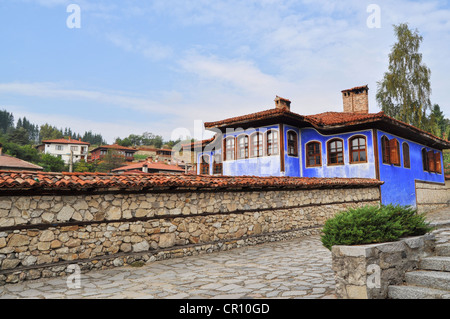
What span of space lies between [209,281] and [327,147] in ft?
40.5

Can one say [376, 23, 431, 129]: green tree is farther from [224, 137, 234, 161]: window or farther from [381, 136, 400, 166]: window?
[224, 137, 234, 161]: window

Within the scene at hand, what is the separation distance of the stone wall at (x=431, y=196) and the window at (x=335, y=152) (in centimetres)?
537

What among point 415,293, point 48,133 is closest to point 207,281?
point 415,293

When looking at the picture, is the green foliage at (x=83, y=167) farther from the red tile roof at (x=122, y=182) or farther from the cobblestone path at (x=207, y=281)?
the cobblestone path at (x=207, y=281)

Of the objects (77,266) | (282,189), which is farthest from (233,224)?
(77,266)

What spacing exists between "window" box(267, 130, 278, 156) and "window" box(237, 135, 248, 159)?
1.43 metres

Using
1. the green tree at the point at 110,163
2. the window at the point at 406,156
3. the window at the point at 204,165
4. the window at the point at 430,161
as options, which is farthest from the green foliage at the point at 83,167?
the window at the point at 430,161

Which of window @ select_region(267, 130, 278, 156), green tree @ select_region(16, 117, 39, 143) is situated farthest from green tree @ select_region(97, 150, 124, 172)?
green tree @ select_region(16, 117, 39, 143)

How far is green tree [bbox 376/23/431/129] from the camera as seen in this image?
22594 mm

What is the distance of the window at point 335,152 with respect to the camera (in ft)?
52.1

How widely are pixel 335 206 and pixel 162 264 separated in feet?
24.5

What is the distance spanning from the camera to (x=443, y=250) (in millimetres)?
4746
